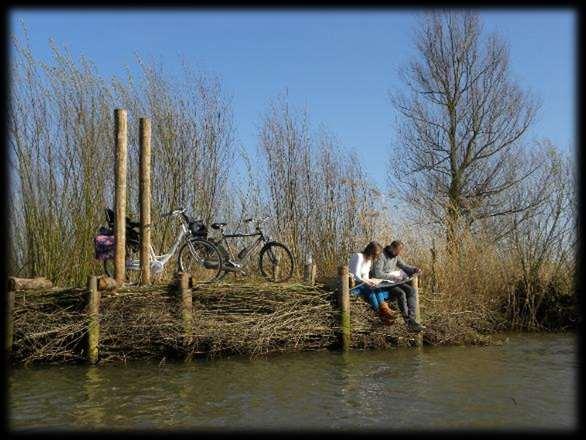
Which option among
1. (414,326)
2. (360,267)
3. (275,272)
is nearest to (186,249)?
(275,272)

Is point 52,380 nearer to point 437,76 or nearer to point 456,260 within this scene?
point 456,260

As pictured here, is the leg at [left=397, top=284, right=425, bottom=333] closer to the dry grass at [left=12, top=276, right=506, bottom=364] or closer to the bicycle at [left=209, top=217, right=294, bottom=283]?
the dry grass at [left=12, top=276, right=506, bottom=364]

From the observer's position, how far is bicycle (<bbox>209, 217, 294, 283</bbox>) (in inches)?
466

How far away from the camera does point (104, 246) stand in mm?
11172

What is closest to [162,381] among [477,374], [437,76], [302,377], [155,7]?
[302,377]

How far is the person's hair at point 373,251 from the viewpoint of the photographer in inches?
436

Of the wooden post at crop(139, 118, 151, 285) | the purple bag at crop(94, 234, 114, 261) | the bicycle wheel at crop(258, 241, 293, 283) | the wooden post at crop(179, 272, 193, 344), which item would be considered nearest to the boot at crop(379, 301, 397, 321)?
the bicycle wheel at crop(258, 241, 293, 283)

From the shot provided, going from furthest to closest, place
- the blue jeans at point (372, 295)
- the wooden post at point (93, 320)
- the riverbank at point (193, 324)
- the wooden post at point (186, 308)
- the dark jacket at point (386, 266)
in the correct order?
the blue jeans at point (372, 295), the dark jacket at point (386, 266), the wooden post at point (186, 308), the riverbank at point (193, 324), the wooden post at point (93, 320)

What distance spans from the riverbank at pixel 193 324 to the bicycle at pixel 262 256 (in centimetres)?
65

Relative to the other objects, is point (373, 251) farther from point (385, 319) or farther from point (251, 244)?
point (251, 244)

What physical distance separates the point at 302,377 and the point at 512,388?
2.92 meters

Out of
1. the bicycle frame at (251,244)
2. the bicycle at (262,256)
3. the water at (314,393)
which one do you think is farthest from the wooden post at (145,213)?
the water at (314,393)

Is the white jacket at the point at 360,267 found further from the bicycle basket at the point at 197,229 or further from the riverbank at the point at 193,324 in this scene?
the bicycle basket at the point at 197,229

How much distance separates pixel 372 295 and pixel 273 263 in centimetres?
202
